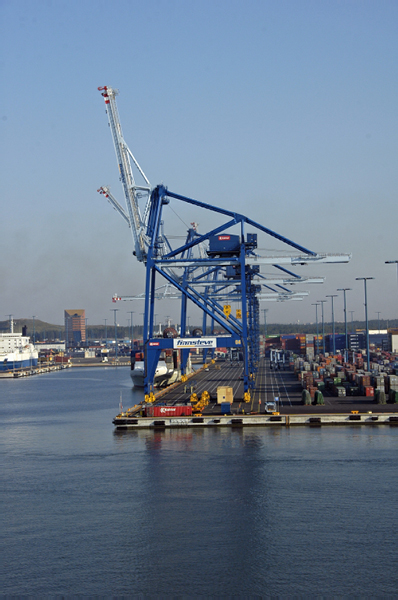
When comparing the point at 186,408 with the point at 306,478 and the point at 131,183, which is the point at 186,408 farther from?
the point at 131,183

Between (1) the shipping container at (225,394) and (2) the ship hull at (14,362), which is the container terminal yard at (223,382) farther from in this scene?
(2) the ship hull at (14,362)

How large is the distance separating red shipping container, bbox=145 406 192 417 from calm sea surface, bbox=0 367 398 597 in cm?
323

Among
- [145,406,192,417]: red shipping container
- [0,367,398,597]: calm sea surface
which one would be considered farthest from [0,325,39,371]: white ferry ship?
[0,367,398,597]: calm sea surface

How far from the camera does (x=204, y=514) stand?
25953 millimetres

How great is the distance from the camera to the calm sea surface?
20.0m

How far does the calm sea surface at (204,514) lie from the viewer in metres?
20.0

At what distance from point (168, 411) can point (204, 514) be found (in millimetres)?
22071

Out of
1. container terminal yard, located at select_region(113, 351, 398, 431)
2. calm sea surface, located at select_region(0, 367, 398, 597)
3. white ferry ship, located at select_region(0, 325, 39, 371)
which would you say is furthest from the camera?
white ferry ship, located at select_region(0, 325, 39, 371)

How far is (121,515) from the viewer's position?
2631 centimetres

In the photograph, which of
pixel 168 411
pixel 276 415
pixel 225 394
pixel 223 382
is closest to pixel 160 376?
pixel 223 382

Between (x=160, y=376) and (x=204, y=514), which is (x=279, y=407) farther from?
(x=160, y=376)

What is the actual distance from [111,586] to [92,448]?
2124 centimetres

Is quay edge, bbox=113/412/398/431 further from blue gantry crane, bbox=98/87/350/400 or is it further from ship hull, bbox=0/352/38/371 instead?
ship hull, bbox=0/352/38/371

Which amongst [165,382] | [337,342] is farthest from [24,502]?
[337,342]
